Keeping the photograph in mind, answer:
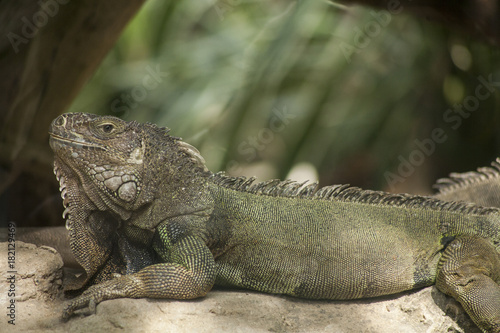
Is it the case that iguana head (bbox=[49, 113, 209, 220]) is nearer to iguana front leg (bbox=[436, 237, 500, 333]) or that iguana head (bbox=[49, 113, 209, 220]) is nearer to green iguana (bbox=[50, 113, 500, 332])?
green iguana (bbox=[50, 113, 500, 332])

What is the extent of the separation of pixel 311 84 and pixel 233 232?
15.7ft

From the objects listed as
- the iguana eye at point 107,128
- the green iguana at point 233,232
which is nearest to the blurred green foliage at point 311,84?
the green iguana at point 233,232

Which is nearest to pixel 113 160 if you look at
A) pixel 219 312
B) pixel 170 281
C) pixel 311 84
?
pixel 170 281

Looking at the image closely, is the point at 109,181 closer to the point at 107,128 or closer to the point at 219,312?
the point at 107,128

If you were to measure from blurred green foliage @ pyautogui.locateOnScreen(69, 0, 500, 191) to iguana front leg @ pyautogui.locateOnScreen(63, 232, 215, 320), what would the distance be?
3.76 metres

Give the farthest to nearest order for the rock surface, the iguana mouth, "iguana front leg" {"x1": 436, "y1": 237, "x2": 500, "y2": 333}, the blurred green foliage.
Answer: the blurred green foliage
"iguana front leg" {"x1": 436, "y1": 237, "x2": 500, "y2": 333}
the iguana mouth
the rock surface

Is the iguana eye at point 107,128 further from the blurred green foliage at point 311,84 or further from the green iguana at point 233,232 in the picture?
the blurred green foliage at point 311,84

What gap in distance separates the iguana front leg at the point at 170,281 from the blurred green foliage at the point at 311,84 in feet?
12.4

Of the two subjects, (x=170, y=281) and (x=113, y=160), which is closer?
(x=170, y=281)

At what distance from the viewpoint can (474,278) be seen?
383 centimetres

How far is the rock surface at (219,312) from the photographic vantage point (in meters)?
3.31

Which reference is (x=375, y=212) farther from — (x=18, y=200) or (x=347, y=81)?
(x=347, y=81)

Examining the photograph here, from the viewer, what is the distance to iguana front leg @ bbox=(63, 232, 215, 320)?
134 inches

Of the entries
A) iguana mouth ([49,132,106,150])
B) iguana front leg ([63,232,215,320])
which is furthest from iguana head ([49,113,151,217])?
iguana front leg ([63,232,215,320])
